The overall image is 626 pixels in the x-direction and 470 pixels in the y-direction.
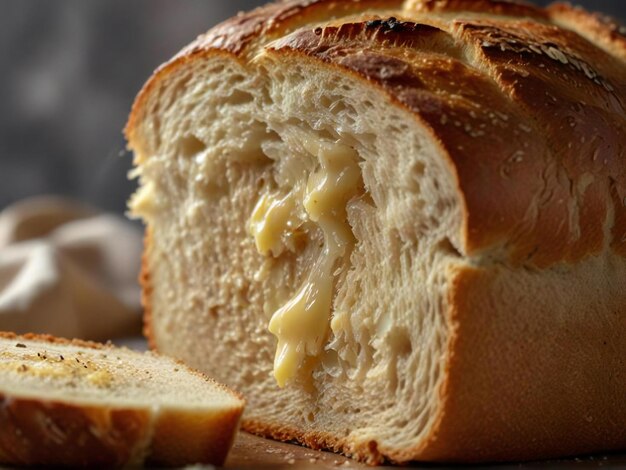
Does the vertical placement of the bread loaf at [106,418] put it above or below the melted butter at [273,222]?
below

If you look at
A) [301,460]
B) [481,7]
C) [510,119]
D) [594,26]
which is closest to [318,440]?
[301,460]

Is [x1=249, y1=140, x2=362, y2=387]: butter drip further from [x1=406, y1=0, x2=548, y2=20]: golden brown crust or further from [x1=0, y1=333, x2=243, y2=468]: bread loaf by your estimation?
[x1=406, y1=0, x2=548, y2=20]: golden brown crust

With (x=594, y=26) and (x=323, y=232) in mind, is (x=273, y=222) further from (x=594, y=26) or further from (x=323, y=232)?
(x=594, y=26)

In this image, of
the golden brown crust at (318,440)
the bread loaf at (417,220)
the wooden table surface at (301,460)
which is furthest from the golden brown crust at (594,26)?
the golden brown crust at (318,440)

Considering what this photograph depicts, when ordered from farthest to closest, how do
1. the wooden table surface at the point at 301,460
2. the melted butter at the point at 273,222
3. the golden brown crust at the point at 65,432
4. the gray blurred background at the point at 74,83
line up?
the gray blurred background at the point at 74,83 < the melted butter at the point at 273,222 < the wooden table surface at the point at 301,460 < the golden brown crust at the point at 65,432

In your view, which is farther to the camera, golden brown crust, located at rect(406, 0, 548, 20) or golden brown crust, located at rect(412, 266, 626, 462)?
golden brown crust, located at rect(406, 0, 548, 20)

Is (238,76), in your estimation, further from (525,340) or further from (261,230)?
(525,340)

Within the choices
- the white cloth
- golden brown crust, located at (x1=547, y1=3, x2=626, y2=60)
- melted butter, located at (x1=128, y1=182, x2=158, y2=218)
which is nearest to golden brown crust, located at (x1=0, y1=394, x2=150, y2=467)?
melted butter, located at (x1=128, y1=182, x2=158, y2=218)

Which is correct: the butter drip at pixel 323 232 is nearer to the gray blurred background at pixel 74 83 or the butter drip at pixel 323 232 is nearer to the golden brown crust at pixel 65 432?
the golden brown crust at pixel 65 432
